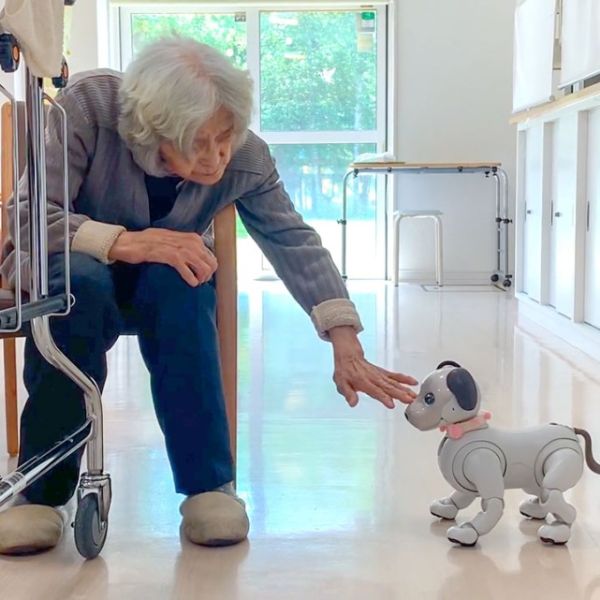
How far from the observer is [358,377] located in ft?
4.50

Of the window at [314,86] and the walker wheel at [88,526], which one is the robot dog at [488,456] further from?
the window at [314,86]

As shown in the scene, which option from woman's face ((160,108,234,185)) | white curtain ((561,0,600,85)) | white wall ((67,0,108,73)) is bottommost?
woman's face ((160,108,234,185))

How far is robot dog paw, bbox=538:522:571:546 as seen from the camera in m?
1.29

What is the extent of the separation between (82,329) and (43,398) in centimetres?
11

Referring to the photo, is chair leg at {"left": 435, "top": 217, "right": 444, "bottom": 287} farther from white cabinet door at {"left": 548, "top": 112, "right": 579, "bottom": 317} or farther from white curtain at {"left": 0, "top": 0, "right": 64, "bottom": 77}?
white curtain at {"left": 0, "top": 0, "right": 64, "bottom": 77}

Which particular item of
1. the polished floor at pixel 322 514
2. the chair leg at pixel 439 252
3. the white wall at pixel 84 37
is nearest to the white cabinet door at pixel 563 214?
the polished floor at pixel 322 514

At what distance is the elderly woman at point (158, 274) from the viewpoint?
4.17ft

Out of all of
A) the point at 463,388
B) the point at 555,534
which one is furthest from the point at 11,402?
the point at 555,534

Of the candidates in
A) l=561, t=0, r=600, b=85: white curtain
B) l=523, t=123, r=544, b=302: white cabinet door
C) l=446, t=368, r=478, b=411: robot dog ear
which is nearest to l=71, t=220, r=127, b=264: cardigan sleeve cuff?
l=446, t=368, r=478, b=411: robot dog ear

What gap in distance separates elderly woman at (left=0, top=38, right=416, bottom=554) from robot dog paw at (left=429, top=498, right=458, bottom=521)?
18 cm

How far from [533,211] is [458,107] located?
1764 millimetres

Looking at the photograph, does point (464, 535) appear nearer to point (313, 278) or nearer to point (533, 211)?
point (313, 278)

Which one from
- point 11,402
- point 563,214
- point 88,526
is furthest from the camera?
point 563,214

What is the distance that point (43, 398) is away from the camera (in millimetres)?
1291
